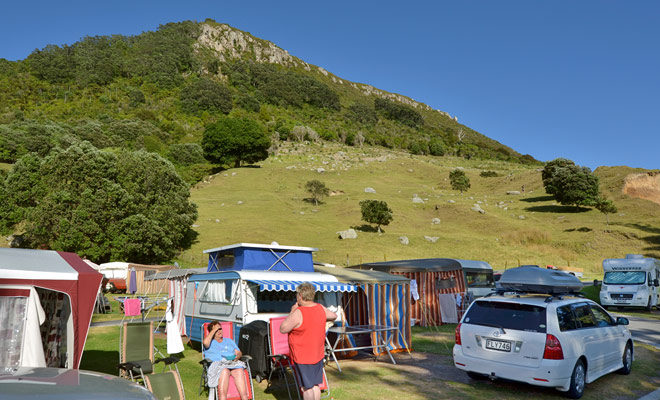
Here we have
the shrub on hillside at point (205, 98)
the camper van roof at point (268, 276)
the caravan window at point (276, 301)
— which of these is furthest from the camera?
the shrub on hillside at point (205, 98)

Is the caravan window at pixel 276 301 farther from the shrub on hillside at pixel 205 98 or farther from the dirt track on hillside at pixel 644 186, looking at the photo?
the shrub on hillside at pixel 205 98

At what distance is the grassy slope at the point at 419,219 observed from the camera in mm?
39219

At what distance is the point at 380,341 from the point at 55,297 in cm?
755

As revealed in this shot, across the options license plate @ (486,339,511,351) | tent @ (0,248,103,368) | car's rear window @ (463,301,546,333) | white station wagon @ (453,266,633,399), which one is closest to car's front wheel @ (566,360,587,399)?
white station wagon @ (453,266,633,399)

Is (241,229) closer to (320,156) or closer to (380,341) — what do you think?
(380,341)

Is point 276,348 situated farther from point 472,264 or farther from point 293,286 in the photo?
point 472,264

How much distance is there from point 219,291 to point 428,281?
29.8 ft

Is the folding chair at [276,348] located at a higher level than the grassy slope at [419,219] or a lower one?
lower

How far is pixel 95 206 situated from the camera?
1325 inches

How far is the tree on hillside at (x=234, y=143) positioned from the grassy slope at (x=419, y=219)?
3.21 m

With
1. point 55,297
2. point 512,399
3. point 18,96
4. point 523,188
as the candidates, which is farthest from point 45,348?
point 18,96

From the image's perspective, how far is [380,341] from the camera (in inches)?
460

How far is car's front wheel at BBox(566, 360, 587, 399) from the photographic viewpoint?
727cm

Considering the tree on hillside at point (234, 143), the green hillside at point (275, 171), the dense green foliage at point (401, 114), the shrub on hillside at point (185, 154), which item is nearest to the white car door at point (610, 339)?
the green hillside at point (275, 171)
